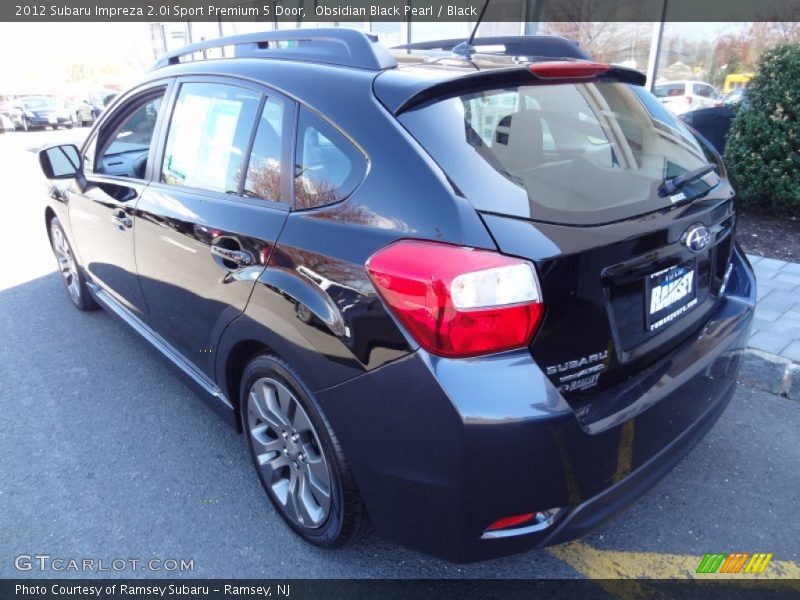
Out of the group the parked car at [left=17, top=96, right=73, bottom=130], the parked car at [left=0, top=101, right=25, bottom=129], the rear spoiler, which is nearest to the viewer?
the rear spoiler

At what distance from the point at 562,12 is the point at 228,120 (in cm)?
806

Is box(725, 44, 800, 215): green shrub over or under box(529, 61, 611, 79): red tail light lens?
under

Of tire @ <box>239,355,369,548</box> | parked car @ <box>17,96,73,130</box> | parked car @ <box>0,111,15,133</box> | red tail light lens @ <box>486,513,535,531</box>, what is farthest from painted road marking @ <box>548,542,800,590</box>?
parked car @ <box>0,111,15,133</box>

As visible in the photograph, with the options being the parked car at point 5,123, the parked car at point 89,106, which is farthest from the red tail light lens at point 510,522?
the parked car at point 89,106

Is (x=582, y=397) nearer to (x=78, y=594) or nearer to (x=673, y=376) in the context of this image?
(x=673, y=376)

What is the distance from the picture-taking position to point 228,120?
8.19 feet

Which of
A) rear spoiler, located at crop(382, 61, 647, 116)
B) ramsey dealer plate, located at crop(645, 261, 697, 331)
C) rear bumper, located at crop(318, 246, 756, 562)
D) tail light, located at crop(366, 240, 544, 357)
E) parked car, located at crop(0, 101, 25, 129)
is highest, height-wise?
rear spoiler, located at crop(382, 61, 647, 116)

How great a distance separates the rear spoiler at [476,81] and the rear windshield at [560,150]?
26mm

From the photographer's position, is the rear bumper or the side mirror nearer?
the rear bumper

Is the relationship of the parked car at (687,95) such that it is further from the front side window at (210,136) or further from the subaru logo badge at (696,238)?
the front side window at (210,136)

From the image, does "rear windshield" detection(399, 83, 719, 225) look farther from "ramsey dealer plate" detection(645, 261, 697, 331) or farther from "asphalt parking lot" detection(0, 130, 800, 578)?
"asphalt parking lot" detection(0, 130, 800, 578)

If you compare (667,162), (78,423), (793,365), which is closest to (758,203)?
(793,365)

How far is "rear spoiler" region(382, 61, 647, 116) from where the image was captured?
5.89ft

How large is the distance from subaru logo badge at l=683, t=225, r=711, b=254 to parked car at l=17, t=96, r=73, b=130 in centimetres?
3025
